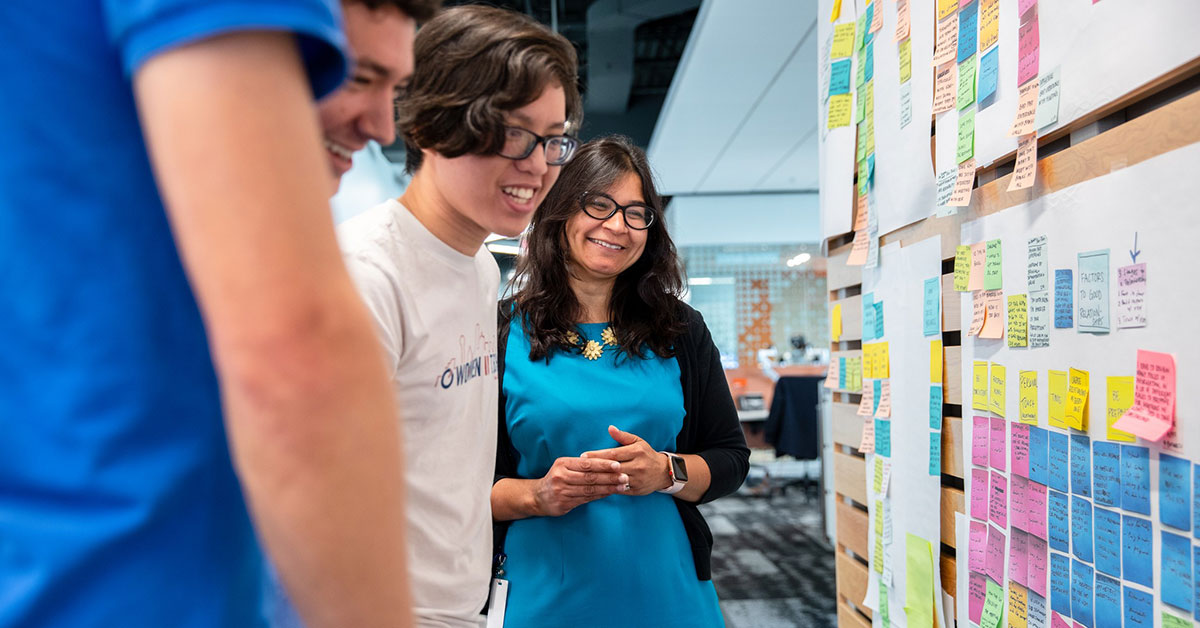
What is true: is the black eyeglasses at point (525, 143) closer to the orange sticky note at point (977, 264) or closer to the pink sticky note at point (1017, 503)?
the orange sticky note at point (977, 264)

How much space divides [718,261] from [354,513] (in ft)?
28.6

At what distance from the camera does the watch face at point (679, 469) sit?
157cm

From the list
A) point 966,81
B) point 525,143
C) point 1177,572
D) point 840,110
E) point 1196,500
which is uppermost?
point 840,110

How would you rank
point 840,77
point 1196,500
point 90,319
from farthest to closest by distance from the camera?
1. point 840,77
2. point 1196,500
3. point 90,319

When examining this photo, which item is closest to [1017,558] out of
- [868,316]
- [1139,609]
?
[1139,609]

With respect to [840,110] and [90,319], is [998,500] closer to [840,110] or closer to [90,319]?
[840,110]

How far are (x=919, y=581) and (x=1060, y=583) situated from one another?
46 centimetres

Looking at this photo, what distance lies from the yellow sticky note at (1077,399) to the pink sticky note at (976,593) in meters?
0.42

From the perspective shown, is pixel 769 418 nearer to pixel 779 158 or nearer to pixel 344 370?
pixel 779 158

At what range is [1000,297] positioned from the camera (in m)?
1.34

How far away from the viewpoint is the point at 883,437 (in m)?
1.84

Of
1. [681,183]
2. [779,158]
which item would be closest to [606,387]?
[779,158]

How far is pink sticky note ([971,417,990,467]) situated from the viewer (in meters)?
1.41

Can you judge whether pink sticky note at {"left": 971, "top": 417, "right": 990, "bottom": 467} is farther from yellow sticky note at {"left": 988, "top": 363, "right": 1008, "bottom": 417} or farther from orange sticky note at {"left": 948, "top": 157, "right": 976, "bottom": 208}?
orange sticky note at {"left": 948, "top": 157, "right": 976, "bottom": 208}
